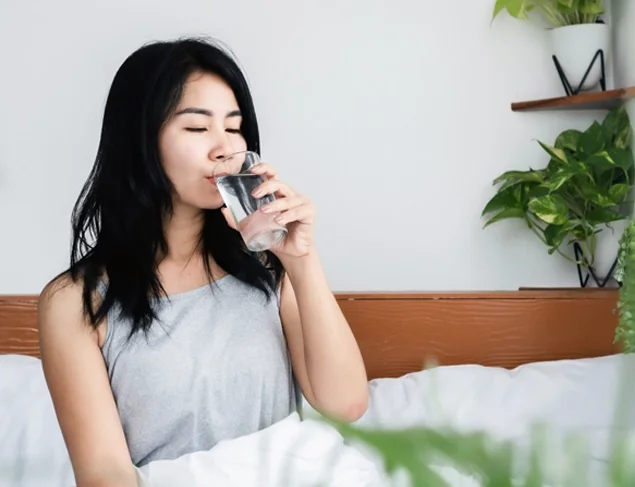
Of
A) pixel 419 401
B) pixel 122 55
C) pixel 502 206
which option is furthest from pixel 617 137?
pixel 122 55

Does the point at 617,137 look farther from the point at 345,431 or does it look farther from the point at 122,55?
the point at 345,431

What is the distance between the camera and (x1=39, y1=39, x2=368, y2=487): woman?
1395 mm

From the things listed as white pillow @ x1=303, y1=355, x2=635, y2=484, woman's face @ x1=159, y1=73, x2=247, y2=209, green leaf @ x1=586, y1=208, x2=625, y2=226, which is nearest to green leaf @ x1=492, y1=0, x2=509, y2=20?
green leaf @ x1=586, y1=208, x2=625, y2=226

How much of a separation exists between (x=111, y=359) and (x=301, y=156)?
3.08ft

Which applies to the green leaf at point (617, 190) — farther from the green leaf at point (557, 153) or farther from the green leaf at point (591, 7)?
the green leaf at point (591, 7)

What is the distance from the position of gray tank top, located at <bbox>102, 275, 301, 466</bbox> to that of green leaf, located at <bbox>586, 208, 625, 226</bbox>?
3.14 feet

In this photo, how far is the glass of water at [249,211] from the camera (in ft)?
3.70

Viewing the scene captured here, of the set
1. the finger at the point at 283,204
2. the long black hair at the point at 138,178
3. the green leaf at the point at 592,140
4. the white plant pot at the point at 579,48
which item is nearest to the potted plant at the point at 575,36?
the white plant pot at the point at 579,48

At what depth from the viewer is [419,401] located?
1.82 metres

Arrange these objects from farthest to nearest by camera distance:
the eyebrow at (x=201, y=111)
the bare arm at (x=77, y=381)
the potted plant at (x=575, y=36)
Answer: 1. the potted plant at (x=575, y=36)
2. the eyebrow at (x=201, y=111)
3. the bare arm at (x=77, y=381)

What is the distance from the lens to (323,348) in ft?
4.58

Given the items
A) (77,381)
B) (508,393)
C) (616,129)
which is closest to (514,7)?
(616,129)

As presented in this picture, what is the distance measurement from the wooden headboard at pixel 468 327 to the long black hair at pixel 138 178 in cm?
65

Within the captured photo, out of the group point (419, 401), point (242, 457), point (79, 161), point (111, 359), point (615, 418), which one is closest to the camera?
point (615, 418)
